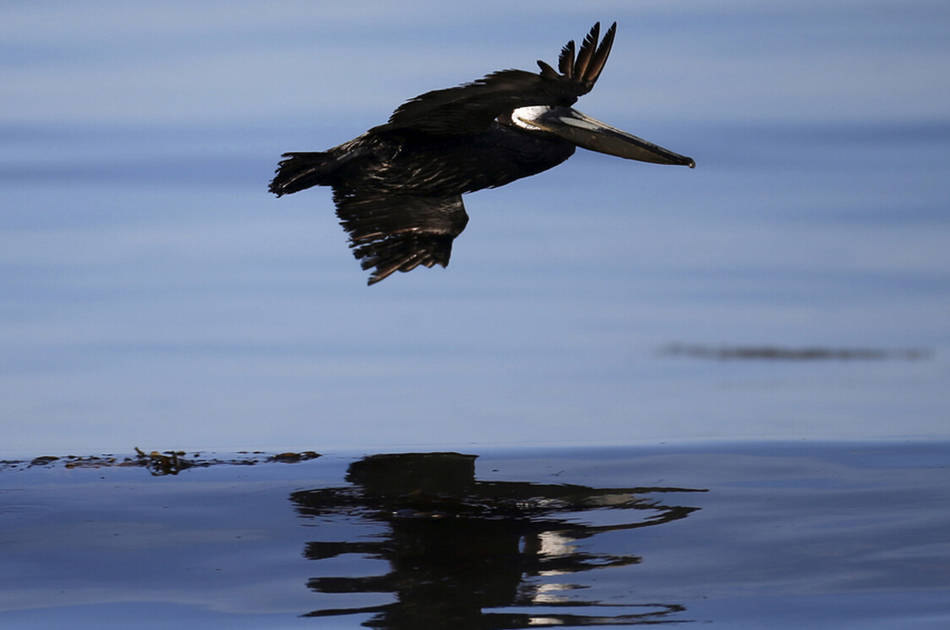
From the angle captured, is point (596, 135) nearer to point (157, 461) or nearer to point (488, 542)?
point (488, 542)

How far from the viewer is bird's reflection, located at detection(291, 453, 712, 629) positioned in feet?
29.6

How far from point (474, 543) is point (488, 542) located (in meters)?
0.11

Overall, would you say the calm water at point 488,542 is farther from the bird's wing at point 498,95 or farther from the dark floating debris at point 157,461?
the bird's wing at point 498,95

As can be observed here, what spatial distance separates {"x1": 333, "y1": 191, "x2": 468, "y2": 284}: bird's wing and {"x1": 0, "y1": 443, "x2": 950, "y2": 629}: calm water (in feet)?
6.76

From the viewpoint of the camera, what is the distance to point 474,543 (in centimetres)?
1076

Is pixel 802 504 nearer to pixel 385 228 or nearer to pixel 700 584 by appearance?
pixel 700 584

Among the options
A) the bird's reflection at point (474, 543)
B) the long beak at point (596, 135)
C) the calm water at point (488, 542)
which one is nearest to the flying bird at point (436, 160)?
the long beak at point (596, 135)

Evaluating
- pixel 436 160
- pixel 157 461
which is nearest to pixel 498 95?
pixel 436 160

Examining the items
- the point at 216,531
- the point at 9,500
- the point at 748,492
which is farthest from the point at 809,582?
the point at 9,500

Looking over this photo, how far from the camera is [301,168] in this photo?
12492mm

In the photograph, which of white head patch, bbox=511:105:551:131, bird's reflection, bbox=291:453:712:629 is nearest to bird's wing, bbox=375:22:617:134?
white head patch, bbox=511:105:551:131

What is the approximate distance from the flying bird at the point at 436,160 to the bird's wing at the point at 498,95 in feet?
0.04

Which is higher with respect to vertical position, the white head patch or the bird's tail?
the white head patch

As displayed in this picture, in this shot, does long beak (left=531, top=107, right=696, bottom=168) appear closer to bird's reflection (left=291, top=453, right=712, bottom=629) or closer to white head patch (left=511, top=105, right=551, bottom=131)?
white head patch (left=511, top=105, right=551, bottom=131)
